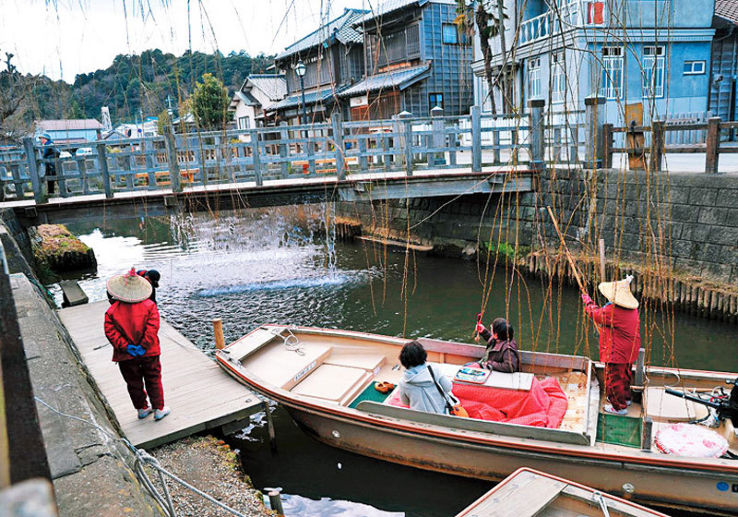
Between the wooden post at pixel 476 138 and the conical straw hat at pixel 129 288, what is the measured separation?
8.25m

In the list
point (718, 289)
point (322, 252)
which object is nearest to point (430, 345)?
point (718, 289)

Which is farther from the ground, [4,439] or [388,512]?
[4,439]

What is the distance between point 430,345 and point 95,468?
484 cm

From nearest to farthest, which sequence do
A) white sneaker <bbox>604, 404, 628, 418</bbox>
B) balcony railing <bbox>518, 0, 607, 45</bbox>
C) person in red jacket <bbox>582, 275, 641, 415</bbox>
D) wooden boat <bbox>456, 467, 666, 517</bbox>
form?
balcony railing <bbox>518, 0, 607, 45</bbox>, wooden boat <bbox>456, 467, 666, 517</bbox>, person in red jacket <bbox>582, 275, 641, 415</bbox>, white sneaker <bbox>604, 404, 628, 418</bbox>

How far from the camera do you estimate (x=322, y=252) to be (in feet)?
55.2

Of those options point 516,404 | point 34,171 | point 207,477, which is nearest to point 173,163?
point 34,171

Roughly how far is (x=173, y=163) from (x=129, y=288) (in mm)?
5948

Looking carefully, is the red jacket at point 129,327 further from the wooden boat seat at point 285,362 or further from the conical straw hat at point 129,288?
the wooden boat seat at point 285,362

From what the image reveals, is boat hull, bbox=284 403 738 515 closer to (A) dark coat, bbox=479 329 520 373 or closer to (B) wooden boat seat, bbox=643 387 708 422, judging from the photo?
(B) wooden boat seat, bbox=643 387 708 422

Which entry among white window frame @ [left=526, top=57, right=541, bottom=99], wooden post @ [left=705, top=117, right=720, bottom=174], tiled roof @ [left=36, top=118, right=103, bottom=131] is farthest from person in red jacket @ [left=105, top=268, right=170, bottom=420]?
white window frame @ [left=526, top=57, right=541, bottom=99]

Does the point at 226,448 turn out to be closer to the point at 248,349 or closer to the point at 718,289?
the point at 248,349

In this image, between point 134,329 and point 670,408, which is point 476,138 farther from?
point 134,329

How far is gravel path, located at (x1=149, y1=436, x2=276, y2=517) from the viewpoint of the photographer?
422 cm

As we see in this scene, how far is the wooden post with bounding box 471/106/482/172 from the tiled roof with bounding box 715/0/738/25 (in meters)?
12.5
